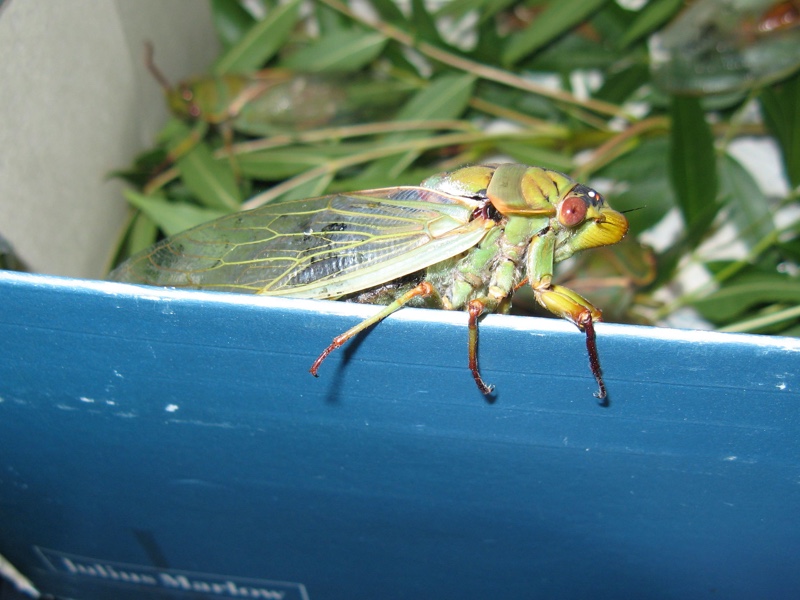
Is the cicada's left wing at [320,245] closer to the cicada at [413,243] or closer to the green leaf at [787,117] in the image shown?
the cicada at [413,243]

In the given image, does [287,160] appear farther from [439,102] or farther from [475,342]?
[475,342]

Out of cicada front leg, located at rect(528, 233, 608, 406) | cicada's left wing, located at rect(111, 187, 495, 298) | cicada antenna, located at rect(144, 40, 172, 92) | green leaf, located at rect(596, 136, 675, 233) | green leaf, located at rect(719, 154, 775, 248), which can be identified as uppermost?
cicada antenna, located at rect(144, 40, 172, 92)

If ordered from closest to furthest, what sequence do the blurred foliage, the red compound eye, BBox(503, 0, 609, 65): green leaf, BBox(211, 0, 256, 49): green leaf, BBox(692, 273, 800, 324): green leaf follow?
the red compound eye
BBox(692, 273, 800, 324): green leaf
the blurred foliage
BBox(503, 0, 609, 65): green leaf
BBox(211, 0, 256, 49): green leaf

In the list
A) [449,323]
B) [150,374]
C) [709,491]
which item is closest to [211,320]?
[150,374]

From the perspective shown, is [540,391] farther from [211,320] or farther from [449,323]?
[211,320]

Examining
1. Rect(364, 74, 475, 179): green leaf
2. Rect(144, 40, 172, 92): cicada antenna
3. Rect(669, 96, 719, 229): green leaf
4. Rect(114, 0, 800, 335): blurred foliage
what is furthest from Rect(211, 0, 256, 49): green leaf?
Rect(669, 96, 719, 229): green leaf

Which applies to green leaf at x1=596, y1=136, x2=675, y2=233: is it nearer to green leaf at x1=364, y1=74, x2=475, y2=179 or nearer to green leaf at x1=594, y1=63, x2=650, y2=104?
green leaf at x1=594, y1=63, x2=650, y2=104

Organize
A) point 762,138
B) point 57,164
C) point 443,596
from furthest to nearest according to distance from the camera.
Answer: point 762,138 → point 57,164 → point 443,596

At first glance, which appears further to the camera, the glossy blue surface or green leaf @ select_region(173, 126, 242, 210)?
green leaf @ select_region(173, 126, 242, 210)
